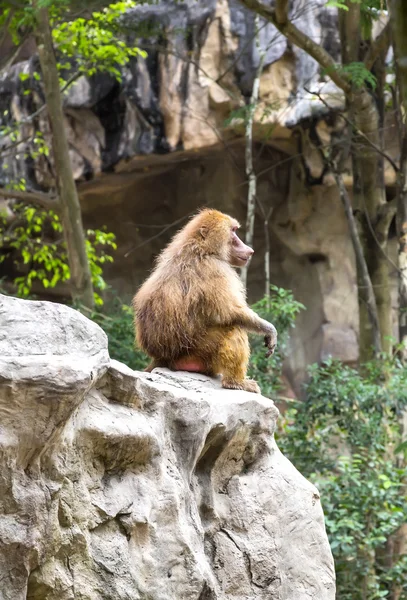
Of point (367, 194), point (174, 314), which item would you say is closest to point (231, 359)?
point (174, 314)

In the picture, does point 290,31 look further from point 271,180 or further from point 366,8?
point 271,180

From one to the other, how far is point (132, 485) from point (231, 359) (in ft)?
4.41

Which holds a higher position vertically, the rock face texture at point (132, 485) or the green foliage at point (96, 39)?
the green foliage at point (96, 39)

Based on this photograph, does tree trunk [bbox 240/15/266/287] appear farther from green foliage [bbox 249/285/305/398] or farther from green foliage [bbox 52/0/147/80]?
green foliage [bbox 52/0/147/80]

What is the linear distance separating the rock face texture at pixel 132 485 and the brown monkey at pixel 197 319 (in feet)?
0.51

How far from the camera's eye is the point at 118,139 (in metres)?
12.4

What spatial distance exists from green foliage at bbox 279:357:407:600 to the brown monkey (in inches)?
129

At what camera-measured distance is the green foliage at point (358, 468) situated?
8.19m

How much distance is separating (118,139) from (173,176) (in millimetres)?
1823

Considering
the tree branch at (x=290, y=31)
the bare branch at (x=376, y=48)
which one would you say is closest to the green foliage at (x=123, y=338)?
the tree branch at (x=290, y=31)

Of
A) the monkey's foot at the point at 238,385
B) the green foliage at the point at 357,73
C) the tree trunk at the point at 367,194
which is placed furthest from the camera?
the tree trunk at the point at 367,194

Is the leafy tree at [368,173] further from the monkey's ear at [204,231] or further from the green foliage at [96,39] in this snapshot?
the monkey's ear at [204,231]

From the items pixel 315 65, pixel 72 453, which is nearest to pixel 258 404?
pixel 72 453

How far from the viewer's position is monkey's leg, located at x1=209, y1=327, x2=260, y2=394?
16.8ft
